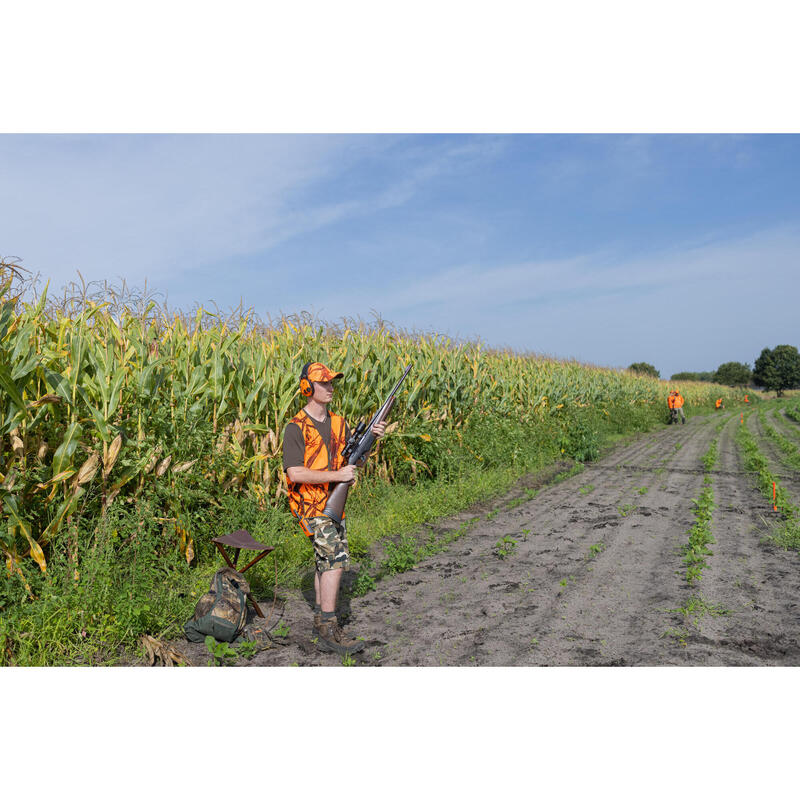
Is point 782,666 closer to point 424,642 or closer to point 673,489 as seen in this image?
point 424,642

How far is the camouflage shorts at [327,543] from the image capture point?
4.13 metres

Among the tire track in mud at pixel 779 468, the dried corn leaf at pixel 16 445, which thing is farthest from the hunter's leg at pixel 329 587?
the tire track in mud at pixel 779 468

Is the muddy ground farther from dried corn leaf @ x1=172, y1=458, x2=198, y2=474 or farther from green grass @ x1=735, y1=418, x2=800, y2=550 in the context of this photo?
dried corn leaf @ x1=172, y1=458, x2=198, y2=474

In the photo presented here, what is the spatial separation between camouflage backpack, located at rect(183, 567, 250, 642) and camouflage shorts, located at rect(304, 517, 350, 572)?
2.42 feet

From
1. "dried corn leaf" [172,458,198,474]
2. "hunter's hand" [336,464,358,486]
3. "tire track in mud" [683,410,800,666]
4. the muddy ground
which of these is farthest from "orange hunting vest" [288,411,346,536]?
"tire track in mud" [683,410,800,666]

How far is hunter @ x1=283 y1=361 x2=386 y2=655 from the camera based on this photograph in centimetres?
412

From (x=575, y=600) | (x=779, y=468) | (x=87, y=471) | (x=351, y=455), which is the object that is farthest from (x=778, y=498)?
(x=87, y=471)

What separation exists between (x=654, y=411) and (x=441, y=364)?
23655 mm

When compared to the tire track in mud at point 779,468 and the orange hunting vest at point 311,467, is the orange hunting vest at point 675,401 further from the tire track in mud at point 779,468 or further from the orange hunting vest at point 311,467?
the orange hunting vest at point 311,467

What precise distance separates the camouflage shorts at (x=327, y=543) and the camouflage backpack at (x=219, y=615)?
0.74 metres

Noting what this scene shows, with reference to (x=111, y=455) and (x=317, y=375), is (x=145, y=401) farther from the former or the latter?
(x=317, y=375)

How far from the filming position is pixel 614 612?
4914mm

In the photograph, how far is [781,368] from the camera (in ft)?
281

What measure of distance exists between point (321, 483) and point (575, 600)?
270cm
